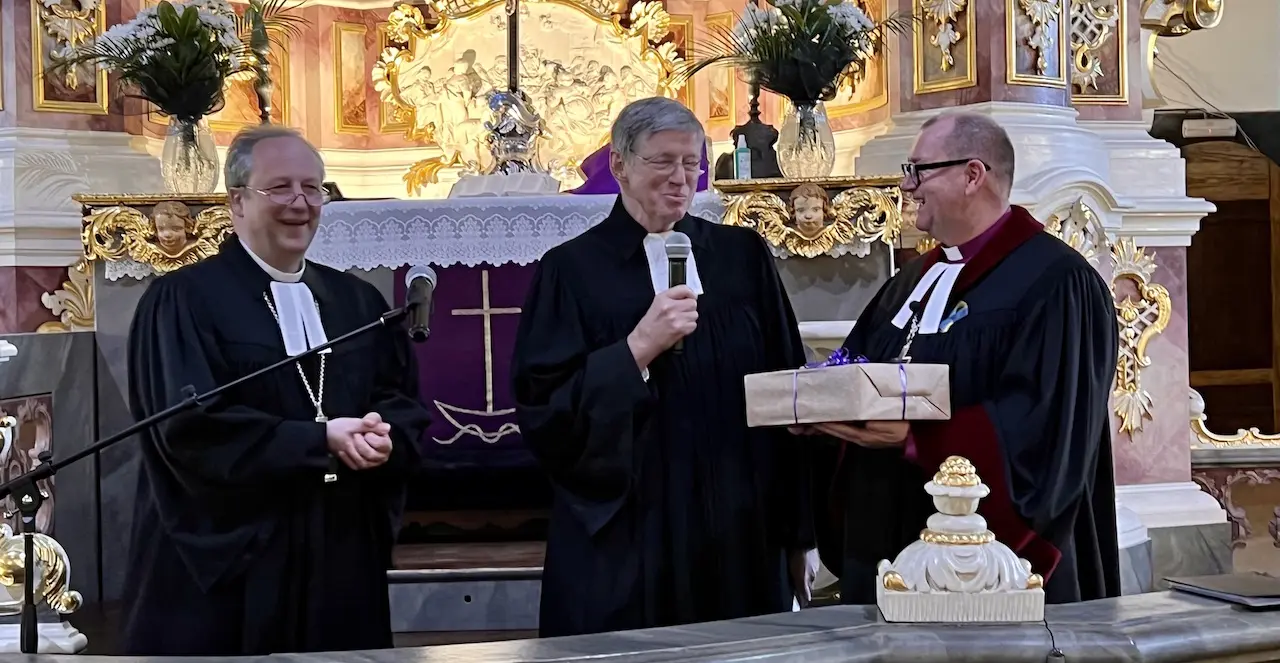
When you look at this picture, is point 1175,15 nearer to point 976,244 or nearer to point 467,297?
point 467,297

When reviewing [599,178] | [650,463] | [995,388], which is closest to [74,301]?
[599,178]

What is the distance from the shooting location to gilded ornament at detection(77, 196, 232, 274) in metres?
5.80

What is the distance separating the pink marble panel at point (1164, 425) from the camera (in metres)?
6.40

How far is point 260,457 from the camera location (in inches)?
129

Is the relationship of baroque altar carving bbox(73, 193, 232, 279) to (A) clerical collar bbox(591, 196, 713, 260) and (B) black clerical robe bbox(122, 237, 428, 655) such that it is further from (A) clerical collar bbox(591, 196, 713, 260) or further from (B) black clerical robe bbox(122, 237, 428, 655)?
(A) clerical collar bbox(591, 196, 713, 260)

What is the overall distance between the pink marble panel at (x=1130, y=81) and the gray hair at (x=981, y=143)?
3.42 metres

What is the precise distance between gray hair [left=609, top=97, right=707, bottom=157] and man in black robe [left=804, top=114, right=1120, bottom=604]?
528 mm

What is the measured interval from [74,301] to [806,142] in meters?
3.14

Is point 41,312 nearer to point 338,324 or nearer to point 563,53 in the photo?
point 563,53

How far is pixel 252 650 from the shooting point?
11.0ft

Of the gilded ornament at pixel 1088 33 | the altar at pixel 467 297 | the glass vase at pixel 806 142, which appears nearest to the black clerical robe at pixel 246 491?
the altar at pixel 467 297

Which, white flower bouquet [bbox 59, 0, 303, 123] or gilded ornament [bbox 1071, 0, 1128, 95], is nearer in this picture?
white flower bouquet [bbox 59, 0, 303, 123]

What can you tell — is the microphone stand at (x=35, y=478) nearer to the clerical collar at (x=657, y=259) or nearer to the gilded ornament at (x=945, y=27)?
the clerical collar at (x=657, y=259)

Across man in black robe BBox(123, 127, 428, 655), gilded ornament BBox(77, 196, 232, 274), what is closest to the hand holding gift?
man in black robe BBox(123, 127, 428, 655)
